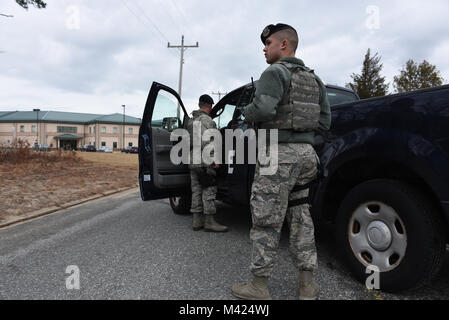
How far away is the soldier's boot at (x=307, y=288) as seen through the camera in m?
1.76

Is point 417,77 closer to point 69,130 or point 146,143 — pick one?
point 146,143

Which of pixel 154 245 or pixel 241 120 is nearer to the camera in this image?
pixel 154 245

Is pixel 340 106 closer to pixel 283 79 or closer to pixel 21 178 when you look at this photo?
pixel 283 79

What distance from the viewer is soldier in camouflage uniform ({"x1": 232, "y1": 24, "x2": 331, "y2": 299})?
1.72 meters

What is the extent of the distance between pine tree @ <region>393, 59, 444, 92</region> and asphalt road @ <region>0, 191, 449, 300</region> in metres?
16.8

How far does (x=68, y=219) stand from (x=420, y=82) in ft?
62.6

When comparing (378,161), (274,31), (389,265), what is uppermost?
(274,31)

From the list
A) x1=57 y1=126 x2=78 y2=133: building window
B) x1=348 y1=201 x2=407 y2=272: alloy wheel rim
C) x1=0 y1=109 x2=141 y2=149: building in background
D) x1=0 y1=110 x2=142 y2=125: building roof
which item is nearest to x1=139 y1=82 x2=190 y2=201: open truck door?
x1=348 y1=201 x2=407 y2=272: alloy wheel rim

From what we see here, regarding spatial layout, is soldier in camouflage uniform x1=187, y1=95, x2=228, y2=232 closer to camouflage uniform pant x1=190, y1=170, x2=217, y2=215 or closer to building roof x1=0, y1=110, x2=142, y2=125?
camouflage uniform pant x1=190, y1=170, x2=217, y2=215
